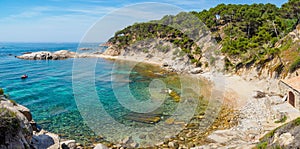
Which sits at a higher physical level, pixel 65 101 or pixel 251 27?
pixel 251 27

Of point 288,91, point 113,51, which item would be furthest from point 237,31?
point 113,51

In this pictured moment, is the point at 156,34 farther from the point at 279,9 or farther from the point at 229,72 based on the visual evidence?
the point at 279,9

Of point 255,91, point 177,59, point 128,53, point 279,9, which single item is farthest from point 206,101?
point 128,53

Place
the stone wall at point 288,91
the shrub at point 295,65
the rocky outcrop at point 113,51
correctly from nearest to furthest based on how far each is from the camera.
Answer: the stone wall at point 288,91
the shrub at point 295,65
the rocky outcrop at point 113,51

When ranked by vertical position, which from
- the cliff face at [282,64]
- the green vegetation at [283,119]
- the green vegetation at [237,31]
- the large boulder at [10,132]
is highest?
the green vegetation at [237,31]

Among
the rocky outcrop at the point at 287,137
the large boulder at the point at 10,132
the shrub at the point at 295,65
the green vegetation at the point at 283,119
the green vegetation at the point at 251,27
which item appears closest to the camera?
the rocky outcrop at the point at 287,137

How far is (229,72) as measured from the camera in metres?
26.5

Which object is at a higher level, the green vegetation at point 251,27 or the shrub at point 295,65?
the green vegetation at point 251,27

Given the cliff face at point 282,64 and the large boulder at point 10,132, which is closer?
the large boulder at point 10,132

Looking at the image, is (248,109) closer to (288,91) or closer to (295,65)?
(288,91)

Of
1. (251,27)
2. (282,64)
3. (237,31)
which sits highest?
(251,27)

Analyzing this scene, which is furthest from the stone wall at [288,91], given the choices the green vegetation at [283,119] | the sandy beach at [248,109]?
the green vegetation at [283,119]

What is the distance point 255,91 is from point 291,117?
21.5 ft

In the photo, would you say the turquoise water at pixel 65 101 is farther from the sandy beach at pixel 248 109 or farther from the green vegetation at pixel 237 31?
the green vegetation at pixel 237 31
